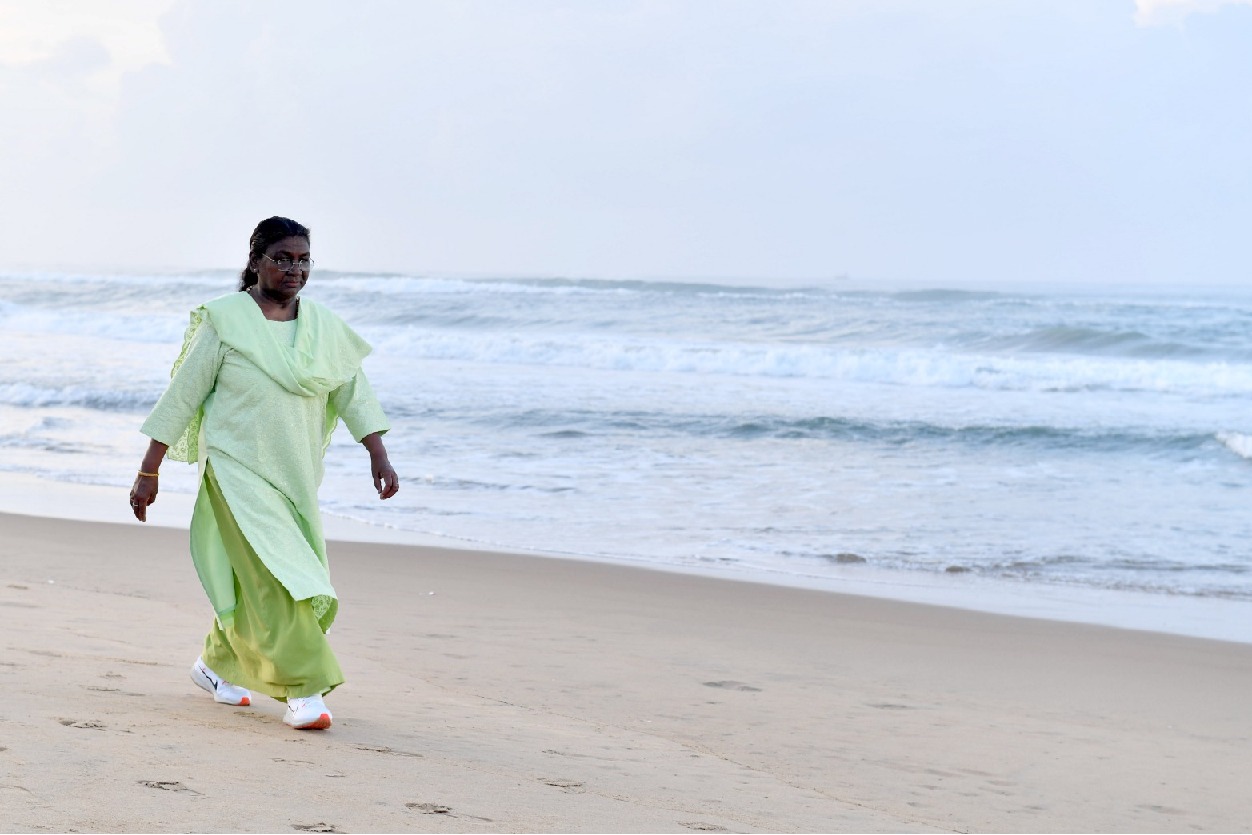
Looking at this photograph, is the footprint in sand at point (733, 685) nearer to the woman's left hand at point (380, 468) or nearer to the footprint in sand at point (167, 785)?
the woman's left hand at point (380, 468)

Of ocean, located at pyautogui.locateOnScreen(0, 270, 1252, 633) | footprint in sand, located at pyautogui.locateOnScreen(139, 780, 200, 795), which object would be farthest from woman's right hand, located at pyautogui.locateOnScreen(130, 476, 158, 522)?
ocean, located at pyautogui.locateOnScreen(0, 270, 1252, 633)

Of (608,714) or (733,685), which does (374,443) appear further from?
(733,685)

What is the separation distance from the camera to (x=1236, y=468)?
41.5ft

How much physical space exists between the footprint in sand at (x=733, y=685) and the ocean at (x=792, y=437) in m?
2.57

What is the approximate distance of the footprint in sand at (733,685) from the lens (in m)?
4.90

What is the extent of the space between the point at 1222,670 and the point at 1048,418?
36.3ft

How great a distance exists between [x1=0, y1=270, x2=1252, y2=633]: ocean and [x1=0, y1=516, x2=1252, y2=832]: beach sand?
1.58m

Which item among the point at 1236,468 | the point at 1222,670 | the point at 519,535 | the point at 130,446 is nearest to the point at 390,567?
the point at 519,535

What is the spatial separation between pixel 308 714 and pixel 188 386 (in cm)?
96

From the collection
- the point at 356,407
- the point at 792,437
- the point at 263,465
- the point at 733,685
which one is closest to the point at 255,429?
the point at 263,465

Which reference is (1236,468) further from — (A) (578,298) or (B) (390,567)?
(A) (578,298)

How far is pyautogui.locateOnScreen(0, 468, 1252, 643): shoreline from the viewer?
663 cm

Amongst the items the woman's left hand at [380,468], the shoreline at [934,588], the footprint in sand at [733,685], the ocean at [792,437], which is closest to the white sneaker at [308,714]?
the woman's left hand at [380,468]

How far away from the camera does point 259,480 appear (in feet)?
11.8
